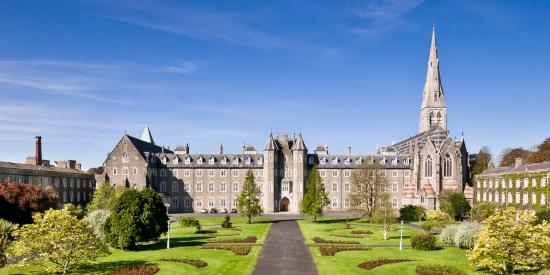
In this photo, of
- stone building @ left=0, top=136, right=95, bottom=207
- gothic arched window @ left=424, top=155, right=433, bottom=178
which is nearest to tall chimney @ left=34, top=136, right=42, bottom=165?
stone building @ left=0, top=136, right=95, bottom=207

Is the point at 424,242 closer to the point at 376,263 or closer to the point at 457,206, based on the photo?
the point at 376,263

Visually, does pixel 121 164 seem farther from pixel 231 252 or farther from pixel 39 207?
pixel 231 252

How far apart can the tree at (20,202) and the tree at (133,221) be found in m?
16.0

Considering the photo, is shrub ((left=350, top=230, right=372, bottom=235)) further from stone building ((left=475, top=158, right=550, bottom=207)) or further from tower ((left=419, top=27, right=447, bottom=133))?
tower ((left=419, top=27, right=447, bottom=133))

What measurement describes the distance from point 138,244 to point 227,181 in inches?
2112

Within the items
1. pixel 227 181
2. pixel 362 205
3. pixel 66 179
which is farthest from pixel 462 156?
pixel 66 179

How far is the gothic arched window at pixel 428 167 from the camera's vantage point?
95500mm

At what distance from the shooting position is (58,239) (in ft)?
105

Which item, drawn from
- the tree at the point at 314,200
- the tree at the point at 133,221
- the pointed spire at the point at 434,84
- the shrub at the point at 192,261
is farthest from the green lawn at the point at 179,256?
the pointed spire at the point at 434,84

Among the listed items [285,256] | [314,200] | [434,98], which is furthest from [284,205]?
[285,256]

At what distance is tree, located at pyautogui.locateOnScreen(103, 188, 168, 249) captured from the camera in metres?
43.0

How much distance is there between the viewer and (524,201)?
68125mm

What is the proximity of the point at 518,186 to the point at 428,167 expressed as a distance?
86.3 ft

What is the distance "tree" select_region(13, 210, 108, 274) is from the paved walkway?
42.3 feet
